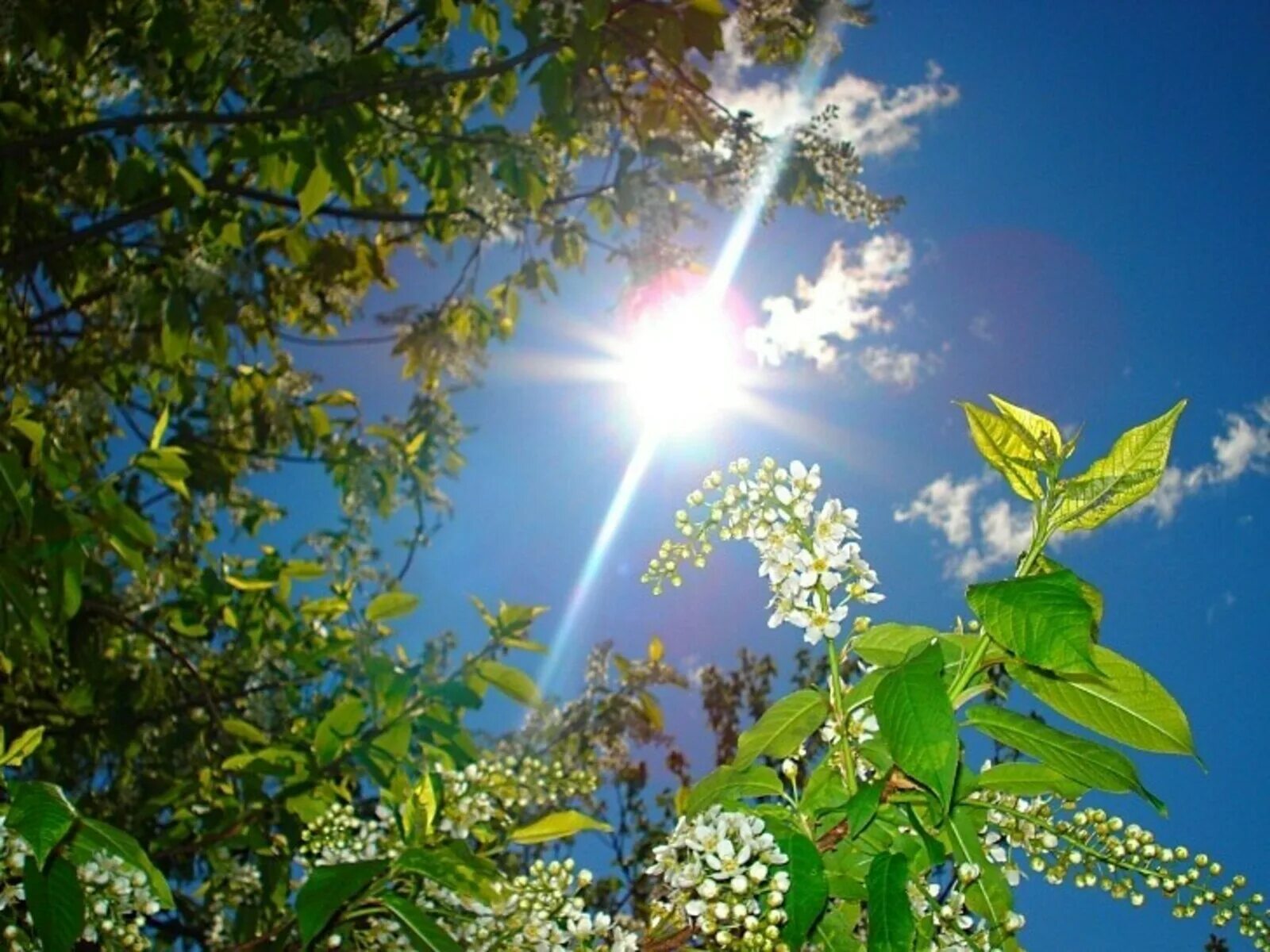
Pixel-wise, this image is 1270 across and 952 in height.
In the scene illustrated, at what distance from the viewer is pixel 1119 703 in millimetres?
810

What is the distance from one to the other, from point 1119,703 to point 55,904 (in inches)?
36.0

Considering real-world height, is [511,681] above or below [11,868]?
above

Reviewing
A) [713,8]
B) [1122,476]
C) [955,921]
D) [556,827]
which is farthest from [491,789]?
[713,8]

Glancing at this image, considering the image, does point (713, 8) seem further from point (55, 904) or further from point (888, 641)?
point (55, 904)

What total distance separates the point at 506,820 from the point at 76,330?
10.9ft

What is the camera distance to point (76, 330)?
3.89m

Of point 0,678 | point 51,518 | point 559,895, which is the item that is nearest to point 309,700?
point 0,678

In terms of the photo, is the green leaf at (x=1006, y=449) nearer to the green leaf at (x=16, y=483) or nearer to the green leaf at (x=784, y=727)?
the green leaf at (x=784, y=727)

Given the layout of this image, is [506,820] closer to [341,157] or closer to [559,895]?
[559,895]

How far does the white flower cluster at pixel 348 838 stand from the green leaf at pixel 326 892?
27 cm

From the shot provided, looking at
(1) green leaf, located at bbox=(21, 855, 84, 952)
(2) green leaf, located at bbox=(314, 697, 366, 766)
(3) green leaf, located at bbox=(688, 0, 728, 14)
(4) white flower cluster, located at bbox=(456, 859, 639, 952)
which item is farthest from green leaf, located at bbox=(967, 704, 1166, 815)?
(3) green leaf, located at bbox=(688, 0, 728, 14)

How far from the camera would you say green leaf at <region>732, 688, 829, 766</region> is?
903 mm

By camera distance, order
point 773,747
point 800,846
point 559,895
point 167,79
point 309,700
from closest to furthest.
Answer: point 800,846 → point 773,747 → point 559,895 → point 309,700 → point 167,79

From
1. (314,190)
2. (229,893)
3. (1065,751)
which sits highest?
(314,190)
